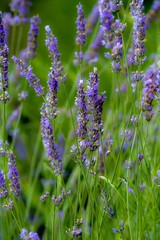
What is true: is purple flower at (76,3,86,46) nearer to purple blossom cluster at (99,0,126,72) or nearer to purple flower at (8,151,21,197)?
purple blossom cluster at (99,0,126,72)

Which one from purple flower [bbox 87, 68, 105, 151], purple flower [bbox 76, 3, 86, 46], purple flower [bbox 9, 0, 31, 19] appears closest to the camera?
purple flower [bbox 87, 68, 105, 151]

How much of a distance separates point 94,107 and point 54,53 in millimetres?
262

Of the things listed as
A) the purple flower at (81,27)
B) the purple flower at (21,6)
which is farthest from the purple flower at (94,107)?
the purple flower at (21,6)

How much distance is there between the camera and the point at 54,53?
1.60m

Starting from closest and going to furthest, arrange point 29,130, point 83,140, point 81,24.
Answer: point 83,140 < point 81,24 < point 29,130

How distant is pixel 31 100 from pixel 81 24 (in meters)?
2.89

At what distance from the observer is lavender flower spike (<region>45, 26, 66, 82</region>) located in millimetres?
1574

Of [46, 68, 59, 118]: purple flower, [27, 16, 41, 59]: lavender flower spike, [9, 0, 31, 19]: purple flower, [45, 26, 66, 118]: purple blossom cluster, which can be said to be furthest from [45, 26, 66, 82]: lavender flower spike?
[9, 0, 31, 19]: purple flower

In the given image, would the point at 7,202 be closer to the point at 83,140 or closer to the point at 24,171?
the point at 83,140

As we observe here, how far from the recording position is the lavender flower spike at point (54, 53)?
157 centimetres

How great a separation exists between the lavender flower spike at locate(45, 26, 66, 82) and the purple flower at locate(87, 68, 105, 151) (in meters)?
0.20

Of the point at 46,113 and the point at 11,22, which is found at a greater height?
the point at 11,22

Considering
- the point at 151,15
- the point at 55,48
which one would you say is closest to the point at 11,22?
the point at 151,15

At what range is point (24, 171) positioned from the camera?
3.71m
